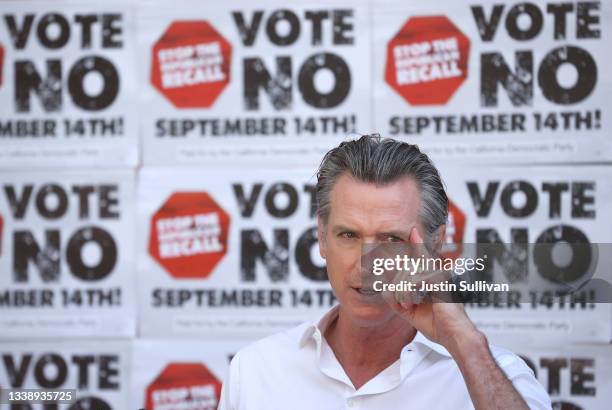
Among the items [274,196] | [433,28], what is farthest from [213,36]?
[433,28]

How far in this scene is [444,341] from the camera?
1.30 meters

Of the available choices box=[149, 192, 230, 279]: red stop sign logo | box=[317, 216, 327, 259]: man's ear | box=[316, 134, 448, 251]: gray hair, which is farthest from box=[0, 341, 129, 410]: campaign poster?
box=[316, 134, 448, 251]: gray hair

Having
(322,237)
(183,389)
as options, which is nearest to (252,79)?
(322,237)

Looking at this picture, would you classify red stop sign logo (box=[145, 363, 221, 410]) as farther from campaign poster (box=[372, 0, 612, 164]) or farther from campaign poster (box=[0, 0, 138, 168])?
campaign poster (box=[372, 0, 612, 164])

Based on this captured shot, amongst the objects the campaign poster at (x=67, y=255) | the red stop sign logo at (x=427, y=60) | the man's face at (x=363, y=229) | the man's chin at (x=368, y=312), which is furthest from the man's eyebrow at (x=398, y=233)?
the campaign poster at (x=67, y=255)

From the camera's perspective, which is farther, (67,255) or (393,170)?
(67,255)

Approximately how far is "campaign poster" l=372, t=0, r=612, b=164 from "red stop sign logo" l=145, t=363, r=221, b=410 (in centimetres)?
112

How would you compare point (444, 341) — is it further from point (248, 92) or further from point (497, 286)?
point (248, 92)

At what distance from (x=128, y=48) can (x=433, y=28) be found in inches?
44.6

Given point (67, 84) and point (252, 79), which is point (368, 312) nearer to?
point (252, 79)

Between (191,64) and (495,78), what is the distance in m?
1.11

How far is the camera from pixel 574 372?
2.53 metres

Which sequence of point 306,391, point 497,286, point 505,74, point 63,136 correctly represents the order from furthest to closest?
point 63,136, point 505,74, point 306,391, point 497,286

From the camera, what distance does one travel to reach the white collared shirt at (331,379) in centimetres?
161
